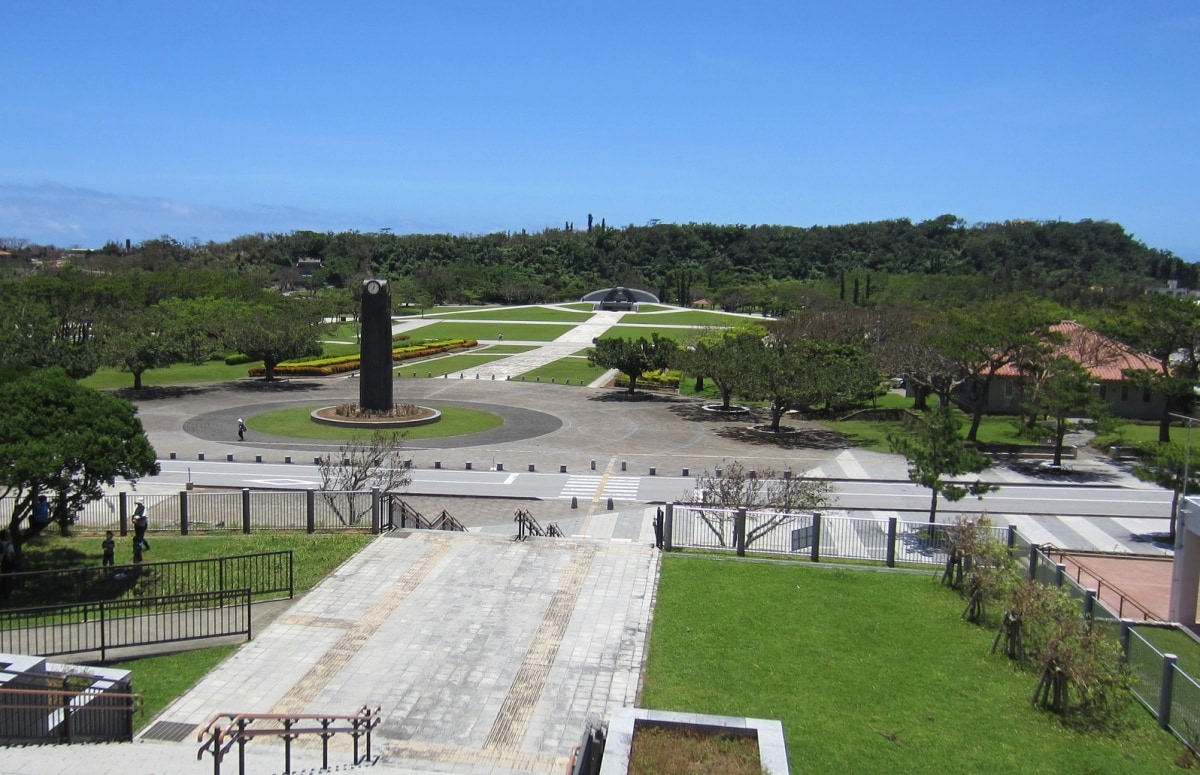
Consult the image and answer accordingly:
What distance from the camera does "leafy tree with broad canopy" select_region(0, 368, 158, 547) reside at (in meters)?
15.7

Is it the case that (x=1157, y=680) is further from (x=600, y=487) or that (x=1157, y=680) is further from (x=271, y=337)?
(x=271, y=337)

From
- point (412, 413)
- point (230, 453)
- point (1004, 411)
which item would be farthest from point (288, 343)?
point (1004, 411)

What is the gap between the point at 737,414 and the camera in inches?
1779

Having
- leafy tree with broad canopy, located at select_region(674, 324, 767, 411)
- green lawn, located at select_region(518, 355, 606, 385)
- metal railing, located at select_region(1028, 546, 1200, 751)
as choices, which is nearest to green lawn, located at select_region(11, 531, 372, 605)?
metal railing, located at select_region(1028, 546, 1200, 751)

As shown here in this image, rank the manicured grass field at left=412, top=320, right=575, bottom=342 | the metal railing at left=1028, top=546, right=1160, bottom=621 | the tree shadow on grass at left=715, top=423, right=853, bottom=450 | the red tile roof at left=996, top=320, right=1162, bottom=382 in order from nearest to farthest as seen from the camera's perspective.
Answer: the metal railing at left=1028, top=546, right=1160, bottom=621
the tree shadow on grass at left=715, top=423, right=853, bottom=450
the red tile roof at left=996, top=320, right=1162, bottom=382
the manicured grass field at left=412, top=320, right=575, bottom=342

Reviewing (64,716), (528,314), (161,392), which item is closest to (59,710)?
(64,716)

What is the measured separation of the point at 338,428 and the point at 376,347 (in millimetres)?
3685

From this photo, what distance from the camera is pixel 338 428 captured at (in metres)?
38.1

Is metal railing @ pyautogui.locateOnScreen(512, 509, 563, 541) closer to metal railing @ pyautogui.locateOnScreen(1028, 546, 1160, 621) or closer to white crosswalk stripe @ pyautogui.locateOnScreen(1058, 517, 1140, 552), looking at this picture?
metal railing @ pyautogui.locateOnScreen(1028, 546, 1160, 621)

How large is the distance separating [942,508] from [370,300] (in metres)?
23.2

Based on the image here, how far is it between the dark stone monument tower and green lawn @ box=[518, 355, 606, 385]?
699 inches

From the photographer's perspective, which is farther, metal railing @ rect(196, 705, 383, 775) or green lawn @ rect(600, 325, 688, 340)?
green lawn @ rect(600, 325, 688, 340)

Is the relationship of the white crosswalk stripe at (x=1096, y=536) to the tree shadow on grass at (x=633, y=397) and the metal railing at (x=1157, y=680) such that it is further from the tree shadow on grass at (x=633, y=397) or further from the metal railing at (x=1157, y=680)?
the tree shadow on grass at (x=633, y=397)

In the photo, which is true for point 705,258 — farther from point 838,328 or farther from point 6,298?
point 6,298
